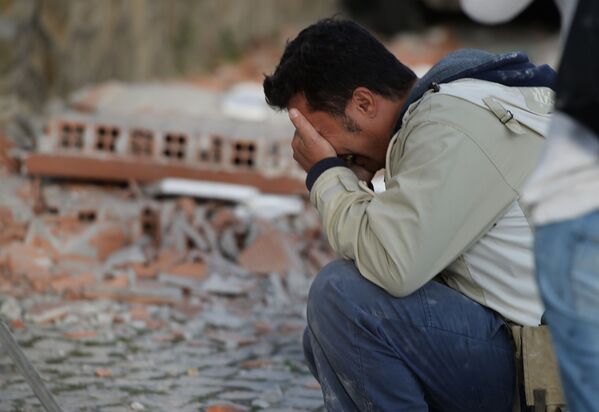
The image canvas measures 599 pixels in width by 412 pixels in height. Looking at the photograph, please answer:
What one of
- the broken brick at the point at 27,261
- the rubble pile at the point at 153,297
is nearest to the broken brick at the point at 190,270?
the rubble pile at the point at 153,297

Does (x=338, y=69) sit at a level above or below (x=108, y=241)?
above

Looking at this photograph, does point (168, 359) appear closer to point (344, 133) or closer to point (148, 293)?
point (148, 293)

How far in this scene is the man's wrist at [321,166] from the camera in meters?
3.41

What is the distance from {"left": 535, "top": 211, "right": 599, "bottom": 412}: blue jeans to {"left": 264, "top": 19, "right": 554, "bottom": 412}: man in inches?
28.4

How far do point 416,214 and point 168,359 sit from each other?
2.19 metres

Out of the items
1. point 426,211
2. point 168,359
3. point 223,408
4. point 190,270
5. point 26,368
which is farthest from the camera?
point 190,270

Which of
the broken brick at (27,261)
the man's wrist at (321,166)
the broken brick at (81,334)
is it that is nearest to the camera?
the man's wrist at (321,166)

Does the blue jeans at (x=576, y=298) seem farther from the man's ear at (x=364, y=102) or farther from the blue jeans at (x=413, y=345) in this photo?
the man's ear at (x=364, y=102)

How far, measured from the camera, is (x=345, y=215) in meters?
3.22

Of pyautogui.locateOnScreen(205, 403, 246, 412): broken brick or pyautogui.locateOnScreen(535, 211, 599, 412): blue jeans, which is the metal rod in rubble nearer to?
pyautogui.locateOnScreen(205, 403, 246, 412): broken brick

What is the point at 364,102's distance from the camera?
349cm

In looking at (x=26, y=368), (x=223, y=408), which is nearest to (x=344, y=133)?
(x=26, y=368)

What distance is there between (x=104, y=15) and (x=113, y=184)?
267cm

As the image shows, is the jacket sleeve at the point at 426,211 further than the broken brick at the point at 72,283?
No
